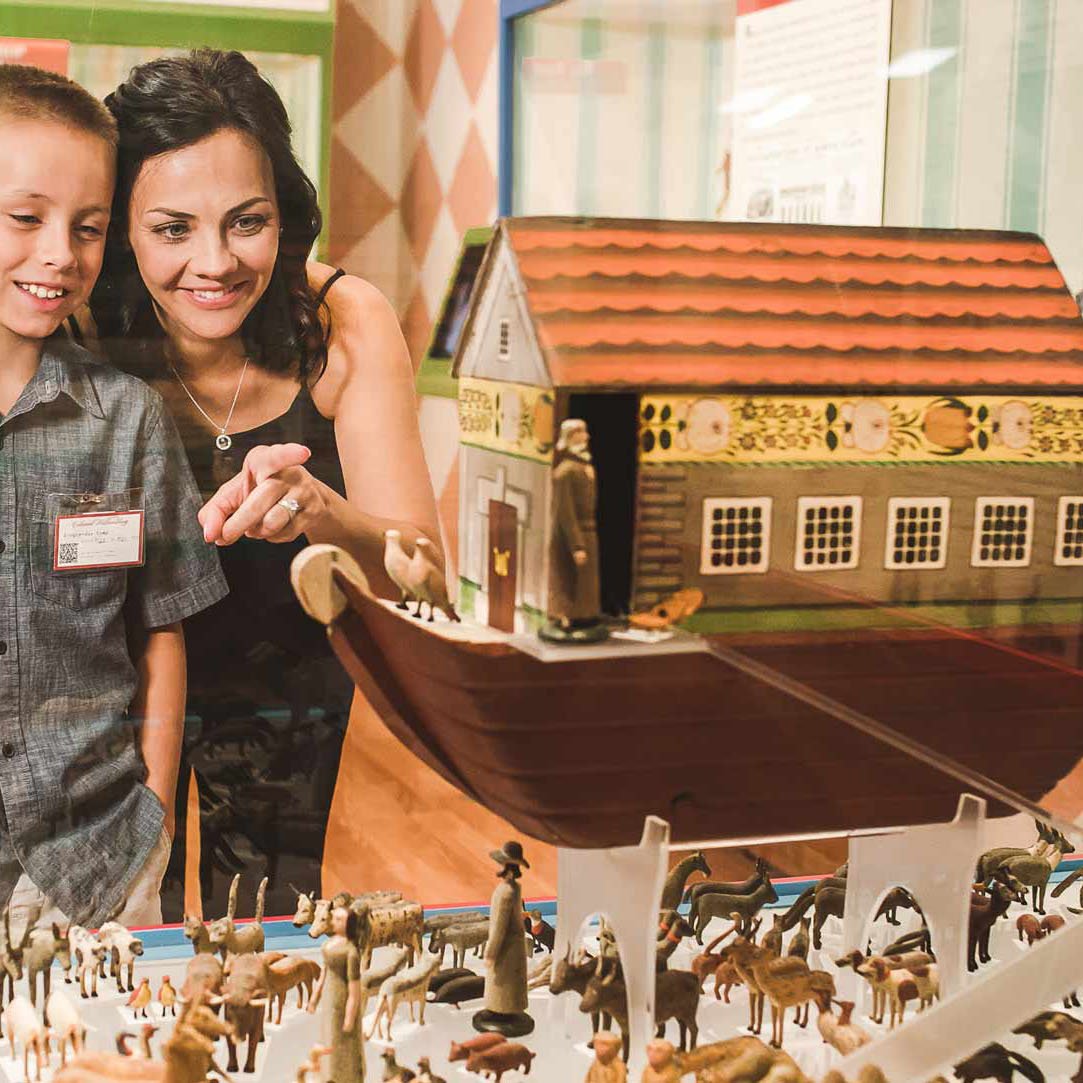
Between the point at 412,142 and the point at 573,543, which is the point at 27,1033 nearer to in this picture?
the point at 573,543

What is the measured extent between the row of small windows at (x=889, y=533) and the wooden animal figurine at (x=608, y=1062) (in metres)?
0.38

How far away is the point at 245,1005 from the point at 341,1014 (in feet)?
0.29

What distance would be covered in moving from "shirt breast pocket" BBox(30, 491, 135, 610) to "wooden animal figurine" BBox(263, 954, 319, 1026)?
1.10 feet

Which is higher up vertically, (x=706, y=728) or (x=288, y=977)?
(x=706, y=728)

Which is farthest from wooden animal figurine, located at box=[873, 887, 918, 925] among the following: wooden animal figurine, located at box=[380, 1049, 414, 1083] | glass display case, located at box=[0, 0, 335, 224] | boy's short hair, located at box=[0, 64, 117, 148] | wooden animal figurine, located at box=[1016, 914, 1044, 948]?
boy's short hair, located at box=[0, 64, 117, 148]

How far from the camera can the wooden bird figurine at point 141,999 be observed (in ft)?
4.27

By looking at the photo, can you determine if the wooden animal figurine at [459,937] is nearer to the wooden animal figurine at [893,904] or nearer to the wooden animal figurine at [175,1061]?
the wooden animal figurine at [175,1061]

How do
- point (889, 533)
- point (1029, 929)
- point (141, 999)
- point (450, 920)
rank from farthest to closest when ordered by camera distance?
point (1029, 929) → point (450, 920) → point (141, 999) → point (889, 533)

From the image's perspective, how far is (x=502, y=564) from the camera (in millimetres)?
1149

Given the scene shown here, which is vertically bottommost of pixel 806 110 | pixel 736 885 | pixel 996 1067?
pixel 996 1067

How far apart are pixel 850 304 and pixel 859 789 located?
387 mm

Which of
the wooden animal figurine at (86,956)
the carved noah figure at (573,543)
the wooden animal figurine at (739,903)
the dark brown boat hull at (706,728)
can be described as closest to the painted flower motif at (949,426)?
the dark brown boat hull at (706,728)

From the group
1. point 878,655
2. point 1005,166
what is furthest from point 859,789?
point 1005,166

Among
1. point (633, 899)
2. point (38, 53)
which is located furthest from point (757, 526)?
point (38, 53)
